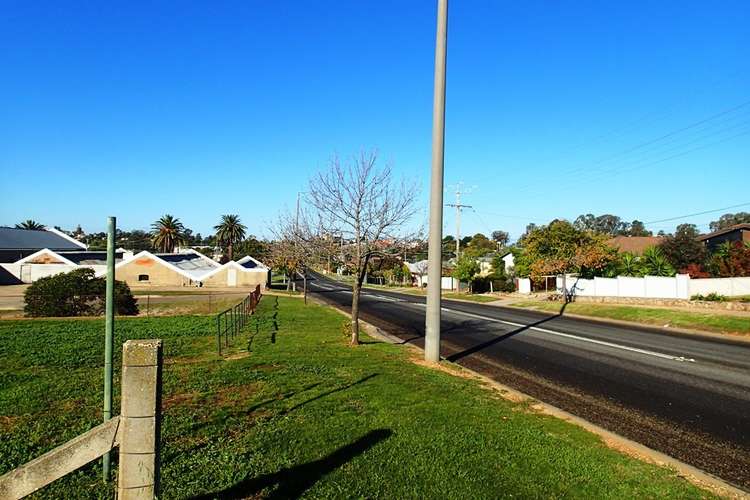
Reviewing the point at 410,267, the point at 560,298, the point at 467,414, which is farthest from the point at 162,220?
the point at 467,414

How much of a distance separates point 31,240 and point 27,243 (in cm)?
199

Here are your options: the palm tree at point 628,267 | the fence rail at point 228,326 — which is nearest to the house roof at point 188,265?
the palm tree at point 628,267

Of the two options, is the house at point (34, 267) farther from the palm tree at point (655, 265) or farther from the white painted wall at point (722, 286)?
the white painted wall at point (722, 286)

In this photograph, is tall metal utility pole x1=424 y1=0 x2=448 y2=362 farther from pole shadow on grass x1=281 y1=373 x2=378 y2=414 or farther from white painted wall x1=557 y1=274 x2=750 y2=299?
white painted wall x1=557 y1=274 x2=750 y2=299

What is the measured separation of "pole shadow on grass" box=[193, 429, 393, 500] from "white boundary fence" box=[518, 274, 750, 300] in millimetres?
28937

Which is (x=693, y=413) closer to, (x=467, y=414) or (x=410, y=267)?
(x=467, y=414)

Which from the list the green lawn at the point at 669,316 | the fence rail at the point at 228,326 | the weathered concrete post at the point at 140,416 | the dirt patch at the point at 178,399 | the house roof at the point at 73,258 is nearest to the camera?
the weathered concrete post at the point at 140,416

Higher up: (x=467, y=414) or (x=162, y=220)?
(x=162, y=220)

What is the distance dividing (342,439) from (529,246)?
1772 inches

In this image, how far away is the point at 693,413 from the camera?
8.02 meters

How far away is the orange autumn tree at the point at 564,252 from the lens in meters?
36.7

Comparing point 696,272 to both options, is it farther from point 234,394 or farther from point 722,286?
point 234,394

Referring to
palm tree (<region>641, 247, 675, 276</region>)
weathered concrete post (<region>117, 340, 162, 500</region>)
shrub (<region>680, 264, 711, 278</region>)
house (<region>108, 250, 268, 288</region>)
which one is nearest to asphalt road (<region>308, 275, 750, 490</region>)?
weathered concrete post (<region>117, 340, 162, 500</region>)

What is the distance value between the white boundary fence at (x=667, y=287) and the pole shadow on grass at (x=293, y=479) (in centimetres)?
2894
